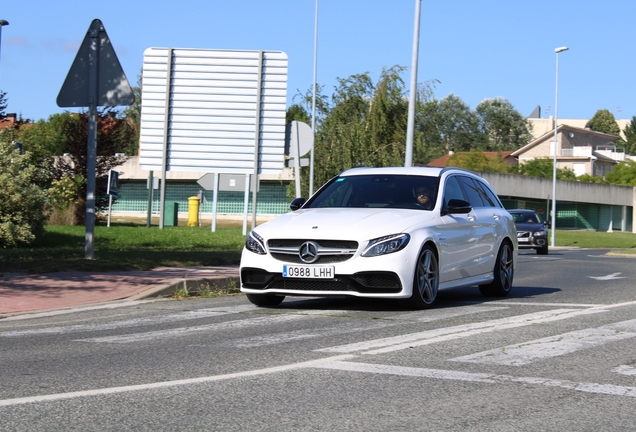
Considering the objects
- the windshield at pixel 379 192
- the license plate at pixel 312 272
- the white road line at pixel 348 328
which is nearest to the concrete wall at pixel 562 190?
the windshield at pixel 379 192

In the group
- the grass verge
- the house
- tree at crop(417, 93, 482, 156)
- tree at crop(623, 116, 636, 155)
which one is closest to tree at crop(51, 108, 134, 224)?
the grass verge

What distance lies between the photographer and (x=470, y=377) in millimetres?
6215

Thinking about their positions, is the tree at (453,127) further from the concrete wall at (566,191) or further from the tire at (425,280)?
the tire at (425,280)

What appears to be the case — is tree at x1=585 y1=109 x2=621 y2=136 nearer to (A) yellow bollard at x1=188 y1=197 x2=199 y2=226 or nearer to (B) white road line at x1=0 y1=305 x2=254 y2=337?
(A) yellow bollard at x1=188 y1=197 x2=199 y2=226

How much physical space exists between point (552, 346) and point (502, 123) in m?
135

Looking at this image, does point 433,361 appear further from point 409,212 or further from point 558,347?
point 409,212

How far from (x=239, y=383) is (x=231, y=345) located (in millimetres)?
1727

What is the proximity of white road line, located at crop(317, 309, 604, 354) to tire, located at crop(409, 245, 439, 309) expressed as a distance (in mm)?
1047

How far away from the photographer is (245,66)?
66.0 ft

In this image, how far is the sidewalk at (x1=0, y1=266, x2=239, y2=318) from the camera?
1104 cm

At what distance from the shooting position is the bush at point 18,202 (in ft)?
75.7

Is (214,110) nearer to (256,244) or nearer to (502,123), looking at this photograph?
(256,244)

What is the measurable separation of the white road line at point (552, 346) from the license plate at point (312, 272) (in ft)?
8.42

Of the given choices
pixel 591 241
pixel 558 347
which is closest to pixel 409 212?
pixel 558 347
